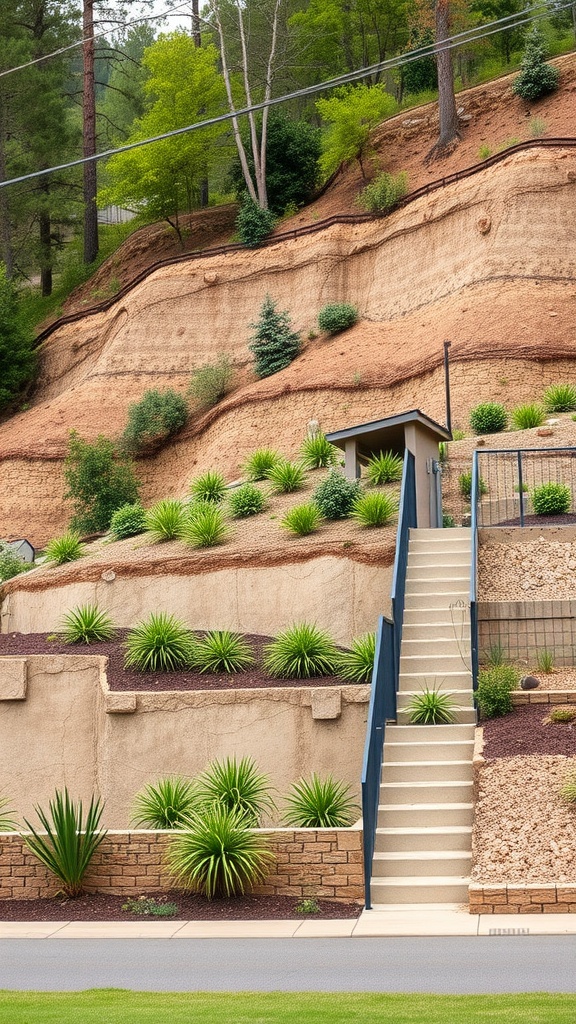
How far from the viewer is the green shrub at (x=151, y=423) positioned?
129 ft

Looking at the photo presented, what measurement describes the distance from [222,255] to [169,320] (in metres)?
3.16

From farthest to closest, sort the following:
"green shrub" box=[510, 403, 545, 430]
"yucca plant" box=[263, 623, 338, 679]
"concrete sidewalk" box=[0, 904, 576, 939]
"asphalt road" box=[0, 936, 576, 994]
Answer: "green shrub" box=[510, 403, 545, 430] → "yucca plant" box=[263, 623, 338, 679] → "concrete sidewalk" box=[0, 904, 576, 939] → "asphalt road" box=[0, 936, 576, 994]

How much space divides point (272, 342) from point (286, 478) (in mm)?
17773

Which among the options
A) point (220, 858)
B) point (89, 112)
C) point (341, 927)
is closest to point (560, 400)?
point (220, 858)

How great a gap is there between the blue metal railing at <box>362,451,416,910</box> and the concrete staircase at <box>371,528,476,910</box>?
9.0 inches

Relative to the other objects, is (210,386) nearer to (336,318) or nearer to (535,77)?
(336,318)

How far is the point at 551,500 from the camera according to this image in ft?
67.8

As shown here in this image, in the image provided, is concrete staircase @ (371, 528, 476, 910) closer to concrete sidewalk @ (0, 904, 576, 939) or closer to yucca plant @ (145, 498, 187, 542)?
concrete sidewalk @ (0, 904, 576, 939)

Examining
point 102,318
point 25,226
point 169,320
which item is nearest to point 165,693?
point 169,320

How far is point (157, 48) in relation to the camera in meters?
49.0

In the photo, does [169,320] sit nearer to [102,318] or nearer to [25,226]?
[102,318]

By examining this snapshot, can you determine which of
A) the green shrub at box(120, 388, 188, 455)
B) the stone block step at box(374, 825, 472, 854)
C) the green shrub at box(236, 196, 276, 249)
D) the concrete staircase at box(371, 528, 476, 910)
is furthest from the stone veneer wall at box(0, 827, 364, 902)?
the green shrub at box(236, 196, 276, 249)

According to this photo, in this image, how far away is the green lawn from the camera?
7.33 metres

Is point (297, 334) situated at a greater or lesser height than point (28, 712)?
greater
